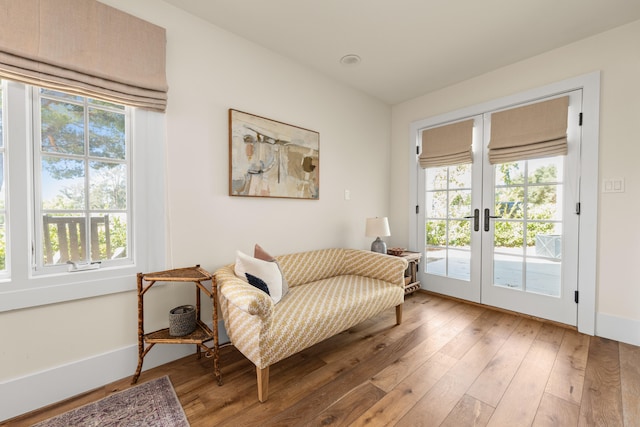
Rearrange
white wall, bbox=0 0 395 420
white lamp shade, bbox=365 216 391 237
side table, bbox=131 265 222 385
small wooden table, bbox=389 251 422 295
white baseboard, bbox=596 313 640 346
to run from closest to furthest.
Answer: white wall, bbox=0 0 395 420 → side table, bbox=131 265 222 385 → white baseboard, bbox=596 313 640 346 → white lamp shade, bbox=365 216 391 237 → small wooden table, bbox=389 251 422 295

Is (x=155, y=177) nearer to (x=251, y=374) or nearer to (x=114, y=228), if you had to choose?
(x=114, y=228)

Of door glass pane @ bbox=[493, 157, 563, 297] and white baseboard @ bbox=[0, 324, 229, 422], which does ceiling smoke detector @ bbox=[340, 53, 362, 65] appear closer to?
door glass pane @ bbox=[493, 157, 563, 297]

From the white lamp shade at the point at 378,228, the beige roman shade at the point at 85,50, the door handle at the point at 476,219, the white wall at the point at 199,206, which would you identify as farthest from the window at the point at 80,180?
the door handle at the point at 476,219

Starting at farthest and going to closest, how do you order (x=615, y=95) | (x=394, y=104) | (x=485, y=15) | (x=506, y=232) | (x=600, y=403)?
(x=394, y=104), (x=506, y=232), (x=615, y=95), (x=485, y=15), (x=600, y=403)

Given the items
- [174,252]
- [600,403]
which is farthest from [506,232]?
[174,252]

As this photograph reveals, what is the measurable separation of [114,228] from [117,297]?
1.47 feet

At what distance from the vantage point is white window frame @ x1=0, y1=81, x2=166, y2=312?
1.38 m

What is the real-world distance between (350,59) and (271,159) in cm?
126

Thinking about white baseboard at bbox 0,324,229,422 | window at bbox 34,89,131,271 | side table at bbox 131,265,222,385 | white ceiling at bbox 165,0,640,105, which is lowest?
white baseboard at bbox 0,324,229,422

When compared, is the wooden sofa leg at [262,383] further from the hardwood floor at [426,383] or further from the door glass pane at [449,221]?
the door glass pane at [449,221]

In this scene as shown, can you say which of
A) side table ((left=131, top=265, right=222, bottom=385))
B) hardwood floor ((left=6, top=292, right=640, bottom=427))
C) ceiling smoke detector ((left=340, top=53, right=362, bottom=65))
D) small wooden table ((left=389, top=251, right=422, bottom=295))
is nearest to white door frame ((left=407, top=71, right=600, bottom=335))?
hardwood floor ((left=6, top=292, right=640, bottom=427))

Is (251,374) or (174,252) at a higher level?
(174,252)

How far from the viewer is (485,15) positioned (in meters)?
1.94

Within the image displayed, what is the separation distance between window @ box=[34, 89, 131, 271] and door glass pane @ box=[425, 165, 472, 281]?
3.11 meters
